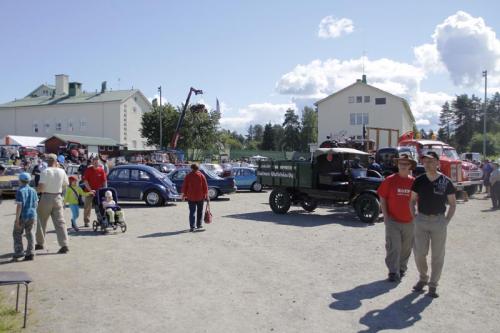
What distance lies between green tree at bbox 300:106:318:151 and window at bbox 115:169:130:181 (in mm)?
90396

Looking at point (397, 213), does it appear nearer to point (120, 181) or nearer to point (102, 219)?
point (102, 219)

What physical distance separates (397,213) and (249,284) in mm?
2443

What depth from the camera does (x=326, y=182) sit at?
603 inches

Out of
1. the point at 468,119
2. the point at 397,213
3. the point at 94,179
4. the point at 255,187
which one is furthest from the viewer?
the point at 468,119

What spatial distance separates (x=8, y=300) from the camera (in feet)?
21.5

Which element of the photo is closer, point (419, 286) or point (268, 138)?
point (419, 286)

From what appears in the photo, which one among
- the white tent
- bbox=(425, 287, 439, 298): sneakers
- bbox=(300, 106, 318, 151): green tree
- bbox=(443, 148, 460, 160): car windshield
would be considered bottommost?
bbox=(425, 287, 439, 298): sneakers

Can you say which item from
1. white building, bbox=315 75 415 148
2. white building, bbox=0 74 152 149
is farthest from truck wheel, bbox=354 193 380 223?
white building, bbox=0 74 152 149

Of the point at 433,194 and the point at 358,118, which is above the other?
the point at 358,118

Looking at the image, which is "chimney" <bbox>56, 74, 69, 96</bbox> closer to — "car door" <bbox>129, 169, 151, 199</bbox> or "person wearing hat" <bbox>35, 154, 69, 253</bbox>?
"car door" <bbox>129, 169, 151, 199</bbox>

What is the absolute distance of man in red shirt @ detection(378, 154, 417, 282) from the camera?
7.47m

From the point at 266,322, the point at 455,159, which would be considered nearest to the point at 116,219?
the point at 266,322

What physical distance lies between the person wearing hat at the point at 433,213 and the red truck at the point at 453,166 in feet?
48.0

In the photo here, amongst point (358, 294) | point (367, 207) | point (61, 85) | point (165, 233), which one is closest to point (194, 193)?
point (165, 233)
